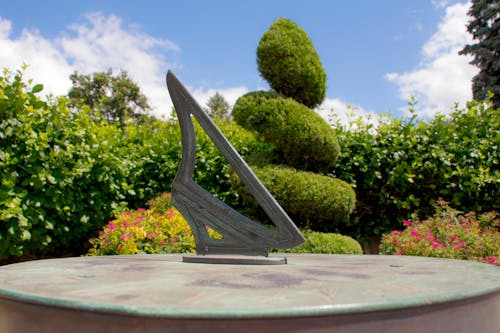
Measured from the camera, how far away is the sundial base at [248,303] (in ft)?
5.19

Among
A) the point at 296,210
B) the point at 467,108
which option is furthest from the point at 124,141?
the point at 467,108

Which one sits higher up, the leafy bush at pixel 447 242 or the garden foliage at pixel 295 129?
the garden foliage at pixel 295 129

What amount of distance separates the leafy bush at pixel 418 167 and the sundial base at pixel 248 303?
5212mm

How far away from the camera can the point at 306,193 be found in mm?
6262

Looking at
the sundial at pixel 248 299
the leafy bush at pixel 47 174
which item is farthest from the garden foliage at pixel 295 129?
the sundial at pixel 248 299

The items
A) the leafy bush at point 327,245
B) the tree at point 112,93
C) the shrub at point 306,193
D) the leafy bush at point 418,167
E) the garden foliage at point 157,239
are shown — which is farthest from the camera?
the tree at point 112,93

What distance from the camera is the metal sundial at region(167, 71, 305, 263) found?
3.25 m

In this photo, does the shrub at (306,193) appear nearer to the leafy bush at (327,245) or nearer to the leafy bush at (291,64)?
the leafy bush at (327,245)

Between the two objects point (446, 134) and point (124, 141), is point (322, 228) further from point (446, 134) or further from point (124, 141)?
point (124, 141)

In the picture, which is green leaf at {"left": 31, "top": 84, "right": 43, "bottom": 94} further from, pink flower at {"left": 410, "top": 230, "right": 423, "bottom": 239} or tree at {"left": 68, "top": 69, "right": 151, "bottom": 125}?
tree at {"left": 68, "top": 69, "right": 151, "bottom": 125}

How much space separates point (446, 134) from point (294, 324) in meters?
7.18

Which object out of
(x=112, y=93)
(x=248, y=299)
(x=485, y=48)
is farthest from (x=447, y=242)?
(x=112, y=93)

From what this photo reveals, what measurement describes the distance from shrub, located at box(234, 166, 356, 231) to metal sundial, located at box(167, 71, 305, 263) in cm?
278

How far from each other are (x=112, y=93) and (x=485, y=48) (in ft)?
91.2
